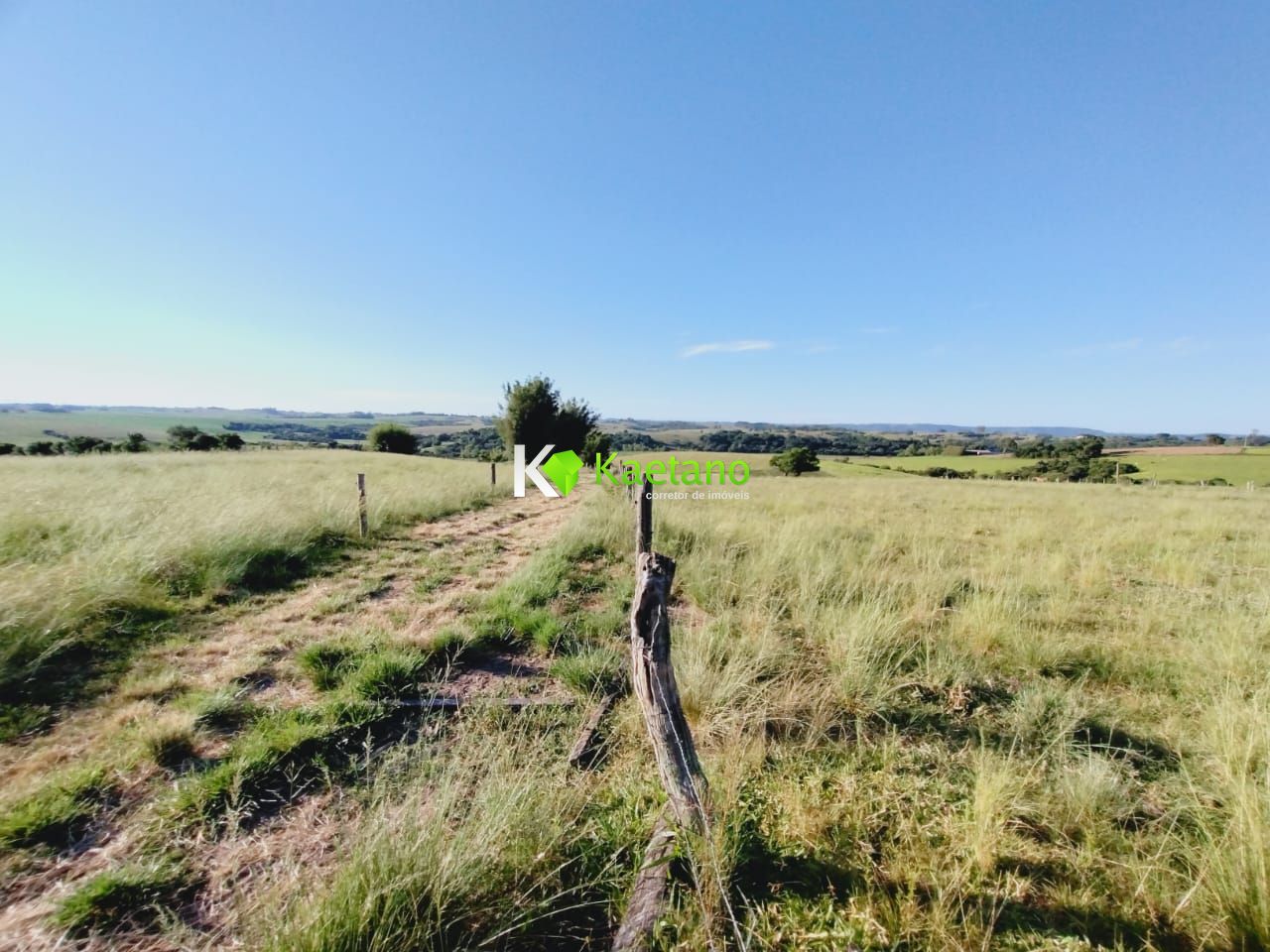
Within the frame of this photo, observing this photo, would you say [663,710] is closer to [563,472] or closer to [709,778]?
[709,778]

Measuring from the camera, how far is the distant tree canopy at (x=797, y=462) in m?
33.3

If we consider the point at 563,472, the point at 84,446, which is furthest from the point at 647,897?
the point at 84,446

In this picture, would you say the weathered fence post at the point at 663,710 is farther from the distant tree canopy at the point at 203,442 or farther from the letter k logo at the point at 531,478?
the distant tree canopy at the point at 203,442

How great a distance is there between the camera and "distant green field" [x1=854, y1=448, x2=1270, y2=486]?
Answer: 29594mm

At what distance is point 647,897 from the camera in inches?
69.4

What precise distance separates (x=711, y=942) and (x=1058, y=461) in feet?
162

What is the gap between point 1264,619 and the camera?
4.15 meters

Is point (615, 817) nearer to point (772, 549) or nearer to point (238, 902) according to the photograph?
point (238, 902)

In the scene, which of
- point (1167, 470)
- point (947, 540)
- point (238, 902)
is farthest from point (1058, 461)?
point (238, 902)

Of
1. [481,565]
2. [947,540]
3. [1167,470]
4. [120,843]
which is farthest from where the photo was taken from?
[1167,470]

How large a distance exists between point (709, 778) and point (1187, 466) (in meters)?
52.4

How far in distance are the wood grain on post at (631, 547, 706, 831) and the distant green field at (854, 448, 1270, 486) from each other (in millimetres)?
Result: 40085

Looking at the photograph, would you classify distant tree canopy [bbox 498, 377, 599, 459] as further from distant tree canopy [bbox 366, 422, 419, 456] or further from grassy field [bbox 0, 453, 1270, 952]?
grassy field [bbox 0, 453, 1270, 952]

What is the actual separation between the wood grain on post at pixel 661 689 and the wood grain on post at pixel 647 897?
0.42 feet
